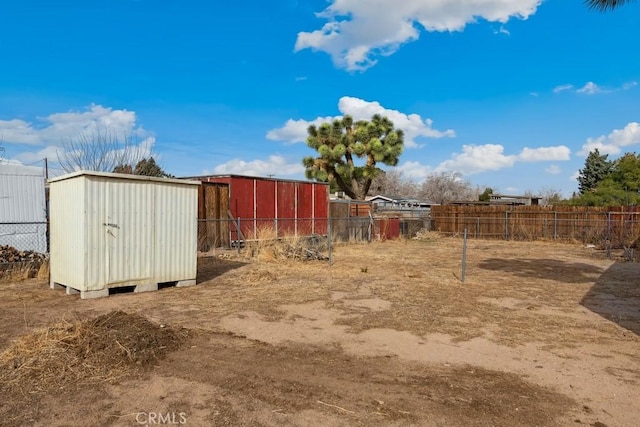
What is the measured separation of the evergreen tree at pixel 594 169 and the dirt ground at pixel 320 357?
43.5 metres

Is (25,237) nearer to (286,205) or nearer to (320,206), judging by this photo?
(286,205)

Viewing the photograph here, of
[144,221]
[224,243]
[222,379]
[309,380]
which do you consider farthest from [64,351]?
[224,243]

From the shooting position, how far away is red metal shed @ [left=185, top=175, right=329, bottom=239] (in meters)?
17.7

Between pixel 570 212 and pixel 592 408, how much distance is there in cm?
2432

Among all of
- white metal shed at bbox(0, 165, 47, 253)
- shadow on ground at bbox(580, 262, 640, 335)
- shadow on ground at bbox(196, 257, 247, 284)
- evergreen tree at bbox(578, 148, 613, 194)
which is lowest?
shadow on ground at bbox(580, 262, 640, 335)

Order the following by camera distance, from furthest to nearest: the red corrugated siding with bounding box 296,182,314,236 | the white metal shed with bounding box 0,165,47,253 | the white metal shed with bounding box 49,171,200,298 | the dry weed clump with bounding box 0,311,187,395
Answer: the red corrugated siding with bounding box 296,182,314,236 → the white metal shed with bounding box 0,165,47,253 → the white metal shed with bounding box 49,171,200,298 → the dry weed clump with bounding box 0,311,187,395

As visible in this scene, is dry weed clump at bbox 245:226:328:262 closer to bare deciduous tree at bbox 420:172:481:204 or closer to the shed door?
the shed door

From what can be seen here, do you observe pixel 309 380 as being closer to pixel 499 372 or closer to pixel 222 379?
pixel 222 379

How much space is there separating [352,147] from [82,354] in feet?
103

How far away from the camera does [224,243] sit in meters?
16.7

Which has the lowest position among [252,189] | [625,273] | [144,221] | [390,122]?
[625,273]

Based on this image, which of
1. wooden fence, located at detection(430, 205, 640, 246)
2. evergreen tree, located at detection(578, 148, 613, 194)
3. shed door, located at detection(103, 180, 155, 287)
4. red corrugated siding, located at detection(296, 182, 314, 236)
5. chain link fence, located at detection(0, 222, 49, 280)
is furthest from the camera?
evergreen tree, located at detection(578, 148, 613, 194)

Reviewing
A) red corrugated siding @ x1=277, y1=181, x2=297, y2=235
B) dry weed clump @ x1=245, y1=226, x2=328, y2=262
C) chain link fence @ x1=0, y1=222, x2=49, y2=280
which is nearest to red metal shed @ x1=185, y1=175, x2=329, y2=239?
red corrugated siding @ x1=277, y1=181, x2=297, y2=235

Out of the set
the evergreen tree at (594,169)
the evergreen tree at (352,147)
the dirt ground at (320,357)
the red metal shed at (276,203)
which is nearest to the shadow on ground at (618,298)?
the dirt ground at (320,357)
